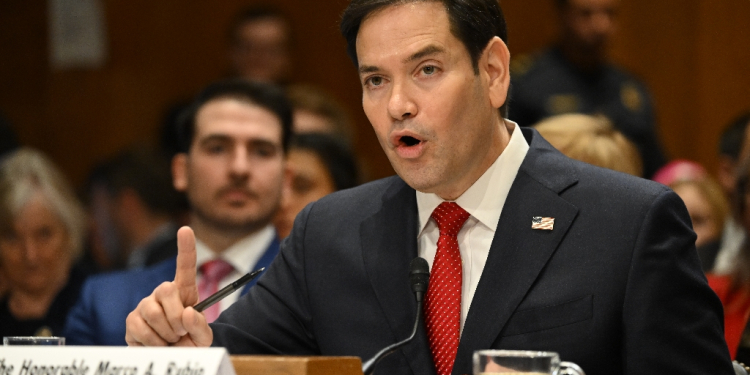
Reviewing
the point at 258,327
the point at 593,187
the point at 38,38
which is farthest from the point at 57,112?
the point at 593,187

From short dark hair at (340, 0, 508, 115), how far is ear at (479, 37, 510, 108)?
24 mm

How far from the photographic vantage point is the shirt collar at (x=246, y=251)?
377cm

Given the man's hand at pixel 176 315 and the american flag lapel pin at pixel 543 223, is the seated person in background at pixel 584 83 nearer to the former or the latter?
the american flag lapel pin at pixel 543 223

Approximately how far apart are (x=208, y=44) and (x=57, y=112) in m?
1.26

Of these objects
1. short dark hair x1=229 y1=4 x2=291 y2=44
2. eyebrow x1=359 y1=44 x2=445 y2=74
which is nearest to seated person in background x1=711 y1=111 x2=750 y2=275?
eyebrow x1=359 y1=44 x2=445 y2=74

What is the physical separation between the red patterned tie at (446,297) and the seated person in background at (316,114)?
2683 millimetres

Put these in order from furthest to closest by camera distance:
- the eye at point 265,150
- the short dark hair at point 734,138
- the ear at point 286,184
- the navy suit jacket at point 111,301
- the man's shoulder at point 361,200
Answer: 1. the short dark hair at point 734,138
2. the ear at point 286,184
3. the eye at point 265,150
4. the navy suit jacket at point 111,301
5. the man's shoulder at point 361,200

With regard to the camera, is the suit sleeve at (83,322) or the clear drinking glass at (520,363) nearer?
the clear drinking glass at (520,363)

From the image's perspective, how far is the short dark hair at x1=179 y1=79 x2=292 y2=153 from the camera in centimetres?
401

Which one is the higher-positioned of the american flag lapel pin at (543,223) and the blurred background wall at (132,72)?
the american flag lapel pin at (543,223)

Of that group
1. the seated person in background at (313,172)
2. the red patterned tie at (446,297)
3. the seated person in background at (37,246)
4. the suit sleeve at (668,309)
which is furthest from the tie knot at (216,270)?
the suit sleeve at (668,309)

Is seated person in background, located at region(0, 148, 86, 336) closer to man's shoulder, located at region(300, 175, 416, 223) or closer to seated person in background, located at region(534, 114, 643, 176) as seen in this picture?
man's shoulder, located at region(300, 175, 416, 223)

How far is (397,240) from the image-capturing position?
244cm

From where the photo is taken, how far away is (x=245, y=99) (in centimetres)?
400
